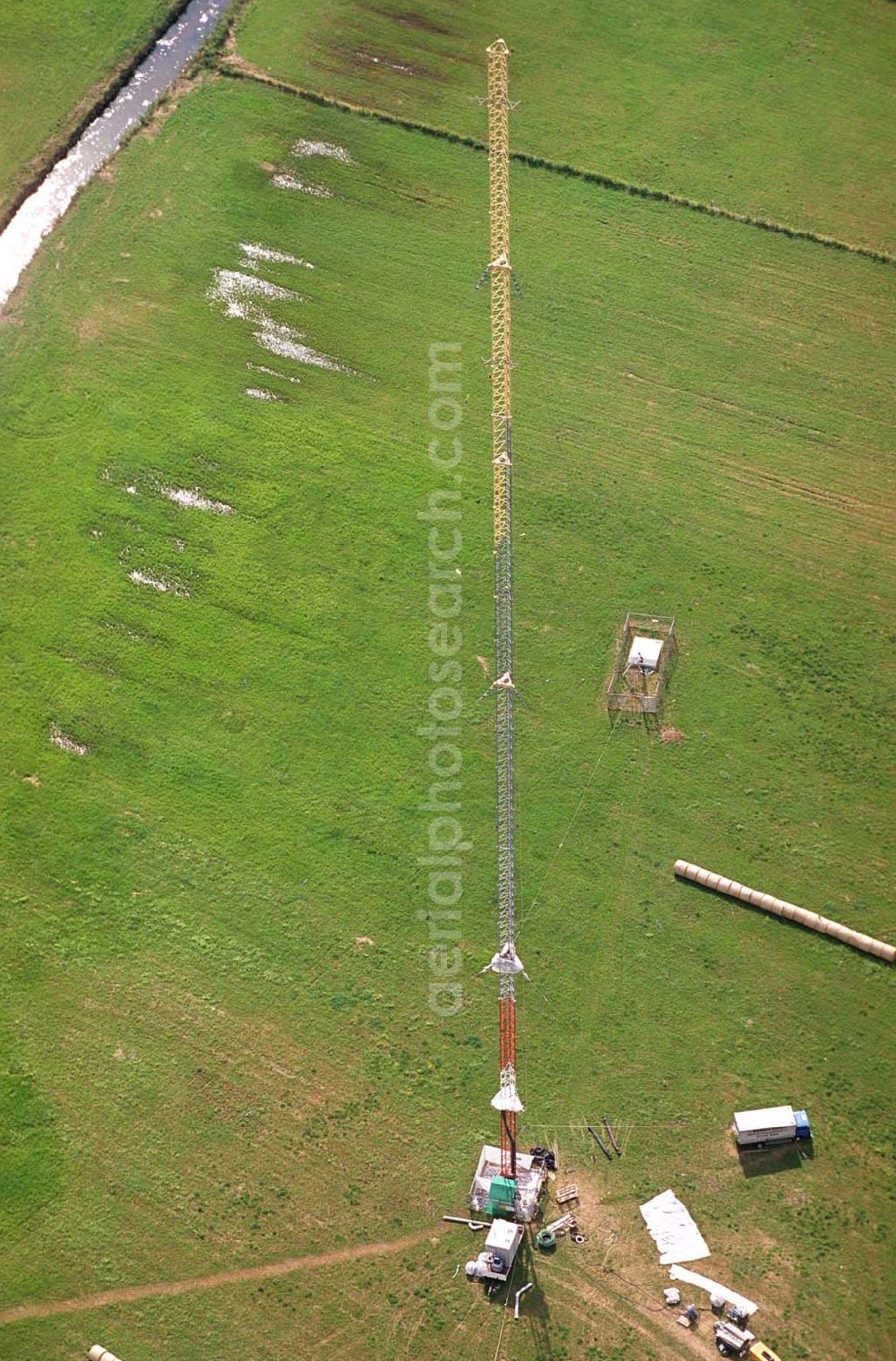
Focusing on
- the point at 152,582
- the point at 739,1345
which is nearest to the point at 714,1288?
the point at 739,1345

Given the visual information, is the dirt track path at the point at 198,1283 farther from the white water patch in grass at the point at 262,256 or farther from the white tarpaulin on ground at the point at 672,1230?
the white water patch in grass at the point at 262,256

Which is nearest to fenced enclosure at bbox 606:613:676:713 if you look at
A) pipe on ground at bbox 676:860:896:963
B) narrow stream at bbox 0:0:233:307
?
pipe on ground at bbox 676:860:896:963

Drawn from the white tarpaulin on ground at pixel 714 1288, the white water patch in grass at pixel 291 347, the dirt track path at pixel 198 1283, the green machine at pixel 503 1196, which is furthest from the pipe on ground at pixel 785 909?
the white water patch in grass at pixel 291 347

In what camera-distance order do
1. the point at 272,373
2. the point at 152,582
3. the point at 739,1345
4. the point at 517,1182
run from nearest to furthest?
1. the point at 739,1345
2. the point at 517,1182
3. the point at 152,582
4. the point at 272,373

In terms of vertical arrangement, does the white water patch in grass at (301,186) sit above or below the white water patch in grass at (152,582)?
above

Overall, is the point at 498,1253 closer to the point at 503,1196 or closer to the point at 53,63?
the point at 503,1196

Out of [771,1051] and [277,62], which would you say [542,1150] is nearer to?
[771,1051]
